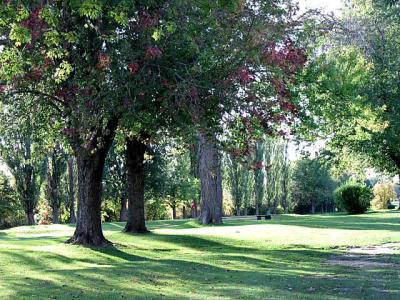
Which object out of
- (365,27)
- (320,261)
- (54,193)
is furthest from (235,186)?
(320,261)

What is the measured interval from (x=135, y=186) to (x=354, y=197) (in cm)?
2950

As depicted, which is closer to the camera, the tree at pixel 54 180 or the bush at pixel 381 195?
the tree at pixel 54 180

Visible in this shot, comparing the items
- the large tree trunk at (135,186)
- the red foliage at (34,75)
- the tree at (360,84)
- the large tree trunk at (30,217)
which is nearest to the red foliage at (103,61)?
the red foliage at (34,75)

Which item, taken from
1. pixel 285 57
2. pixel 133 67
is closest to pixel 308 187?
pixel 285 57

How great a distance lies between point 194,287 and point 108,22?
18.4ft

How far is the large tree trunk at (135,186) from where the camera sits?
2441 cm

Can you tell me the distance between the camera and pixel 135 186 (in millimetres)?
24391

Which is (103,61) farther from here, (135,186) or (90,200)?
(135,186)

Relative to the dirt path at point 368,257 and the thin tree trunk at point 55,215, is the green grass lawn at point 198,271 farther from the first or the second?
the thin tree trunk at point 55,215

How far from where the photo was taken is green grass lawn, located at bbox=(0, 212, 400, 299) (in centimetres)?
1003

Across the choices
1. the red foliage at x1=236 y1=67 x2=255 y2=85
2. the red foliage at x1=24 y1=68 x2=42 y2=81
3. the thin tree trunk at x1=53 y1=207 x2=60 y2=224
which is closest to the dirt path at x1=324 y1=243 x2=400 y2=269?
the red foliage at x1=236 y1=67 x2=255 y2=85

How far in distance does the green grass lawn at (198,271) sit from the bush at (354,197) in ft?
80.0

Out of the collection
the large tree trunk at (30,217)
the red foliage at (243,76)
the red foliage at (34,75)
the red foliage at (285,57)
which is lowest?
the large tree trunk at (30,217)

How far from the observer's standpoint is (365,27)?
23.1m
